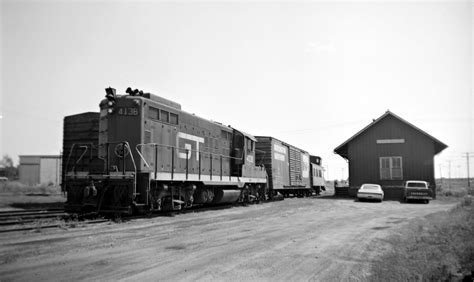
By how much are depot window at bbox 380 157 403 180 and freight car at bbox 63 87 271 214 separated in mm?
18100

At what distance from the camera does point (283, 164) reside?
89.5 feet

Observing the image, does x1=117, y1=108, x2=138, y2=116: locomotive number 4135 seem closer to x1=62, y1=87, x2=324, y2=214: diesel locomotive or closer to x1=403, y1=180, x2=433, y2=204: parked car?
x1=62, y1=87, x2=324, y2=214: diesel locomotive

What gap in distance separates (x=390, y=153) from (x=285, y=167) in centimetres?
1058

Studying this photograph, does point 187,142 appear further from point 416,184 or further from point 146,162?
point 416,184

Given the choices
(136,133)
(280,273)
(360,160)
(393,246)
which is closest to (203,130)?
(136,133)

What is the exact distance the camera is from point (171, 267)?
21.4 ft

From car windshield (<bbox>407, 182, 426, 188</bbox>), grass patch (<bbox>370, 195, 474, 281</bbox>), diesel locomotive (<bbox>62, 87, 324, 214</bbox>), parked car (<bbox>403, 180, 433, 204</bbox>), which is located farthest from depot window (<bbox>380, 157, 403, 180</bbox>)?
grass patch (<bbox>370, 195, 474, 281</bbox>)

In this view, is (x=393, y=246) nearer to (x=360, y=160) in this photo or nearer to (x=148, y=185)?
A: (x=148, y=185)

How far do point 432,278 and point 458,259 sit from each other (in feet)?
5.94

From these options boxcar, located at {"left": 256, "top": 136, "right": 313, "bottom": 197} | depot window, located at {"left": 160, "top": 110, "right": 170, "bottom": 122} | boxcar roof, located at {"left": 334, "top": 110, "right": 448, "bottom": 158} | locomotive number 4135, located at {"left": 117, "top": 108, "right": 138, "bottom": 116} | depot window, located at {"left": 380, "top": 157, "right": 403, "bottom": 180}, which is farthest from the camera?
depot window, located at {"left": 380, "top": 157, "right": 403, "bottom": 180}

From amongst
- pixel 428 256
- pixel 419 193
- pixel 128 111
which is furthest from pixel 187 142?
pixel 419 193

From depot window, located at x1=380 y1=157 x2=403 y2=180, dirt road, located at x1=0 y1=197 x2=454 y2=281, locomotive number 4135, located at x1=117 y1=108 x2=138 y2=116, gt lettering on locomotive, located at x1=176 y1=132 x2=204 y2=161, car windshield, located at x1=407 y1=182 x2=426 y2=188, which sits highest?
locomotive number 4135, located at x1=117 y1=108 x2=138 y2=116

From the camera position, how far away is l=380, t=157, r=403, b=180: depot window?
105ft

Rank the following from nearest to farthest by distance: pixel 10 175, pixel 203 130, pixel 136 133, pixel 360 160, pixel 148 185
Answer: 1. pixel 148 185
2. pixel 136 133
3. pixel 203 130
4. pixel 360 160
5. pixel 10 175
